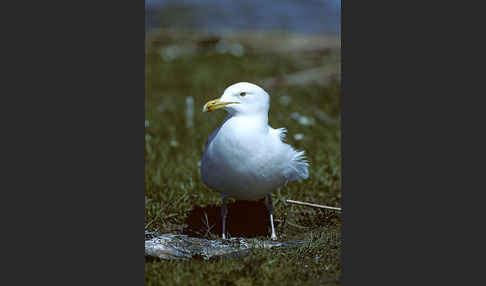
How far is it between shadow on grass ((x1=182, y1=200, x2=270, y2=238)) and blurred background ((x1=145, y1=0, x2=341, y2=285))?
0.08m

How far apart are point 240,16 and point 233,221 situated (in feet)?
24.9

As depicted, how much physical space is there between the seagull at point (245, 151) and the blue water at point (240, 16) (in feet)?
15.4

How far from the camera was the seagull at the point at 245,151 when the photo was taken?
452 cm

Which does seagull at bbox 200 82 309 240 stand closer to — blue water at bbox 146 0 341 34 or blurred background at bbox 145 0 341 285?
blurred background at bbox 145 0 341 285

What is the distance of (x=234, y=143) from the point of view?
14.8ft

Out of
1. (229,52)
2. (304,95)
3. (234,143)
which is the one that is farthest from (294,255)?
(229,52)

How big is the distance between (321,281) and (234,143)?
1.37m

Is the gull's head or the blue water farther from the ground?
the blue water

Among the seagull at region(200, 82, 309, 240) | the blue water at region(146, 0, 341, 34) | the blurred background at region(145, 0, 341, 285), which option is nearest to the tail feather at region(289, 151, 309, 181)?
the seagull at region(200, 82, 309, 240)

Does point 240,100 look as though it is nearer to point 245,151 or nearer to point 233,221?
point 245,151

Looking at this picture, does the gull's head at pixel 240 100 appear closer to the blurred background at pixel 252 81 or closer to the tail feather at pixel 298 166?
the tail feather at pixel 298 166

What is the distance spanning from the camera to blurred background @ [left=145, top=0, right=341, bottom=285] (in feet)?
14.9

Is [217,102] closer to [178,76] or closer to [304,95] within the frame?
[304,95]

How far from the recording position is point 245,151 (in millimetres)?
4504
